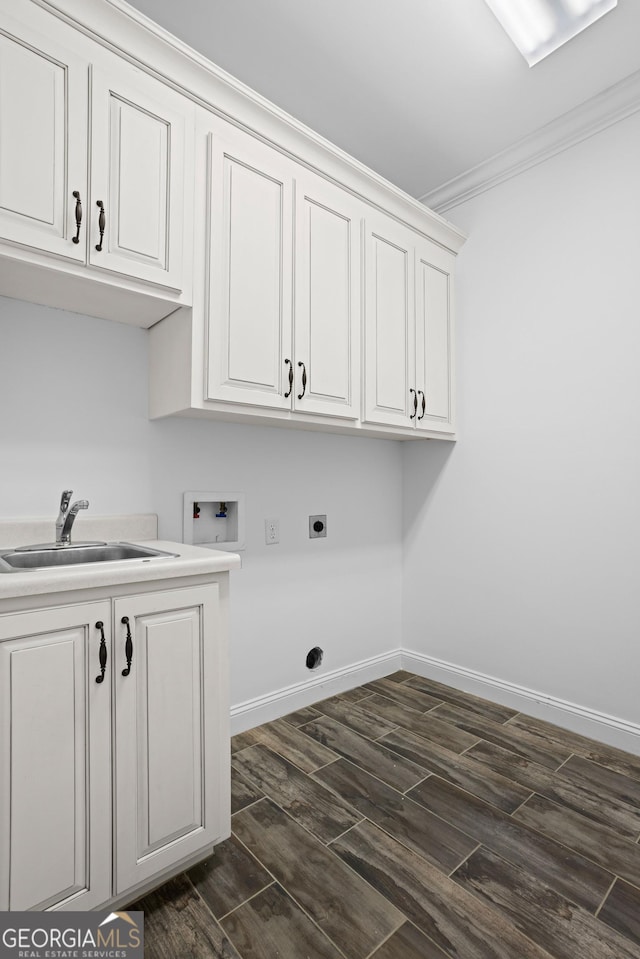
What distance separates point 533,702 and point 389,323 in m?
1.95

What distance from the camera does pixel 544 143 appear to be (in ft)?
7.77

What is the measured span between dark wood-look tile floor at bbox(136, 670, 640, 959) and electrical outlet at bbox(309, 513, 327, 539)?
0.89m

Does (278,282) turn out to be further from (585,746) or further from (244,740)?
(585,746)

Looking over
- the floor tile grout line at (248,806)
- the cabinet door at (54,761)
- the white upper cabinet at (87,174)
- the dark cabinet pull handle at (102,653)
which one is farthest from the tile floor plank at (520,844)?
the white upper cabinet at (87,174)

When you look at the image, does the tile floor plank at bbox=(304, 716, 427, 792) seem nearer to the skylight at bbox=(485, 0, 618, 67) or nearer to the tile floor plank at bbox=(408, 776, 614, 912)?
the tile floor plank at bbox=(408, 776, 614, 912)

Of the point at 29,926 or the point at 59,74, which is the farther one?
the point at 59,74

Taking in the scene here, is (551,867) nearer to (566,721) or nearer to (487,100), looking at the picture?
(566,721)

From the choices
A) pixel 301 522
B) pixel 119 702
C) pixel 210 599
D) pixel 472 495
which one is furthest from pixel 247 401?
pixel 472 495

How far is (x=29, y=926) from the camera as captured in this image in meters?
1.11

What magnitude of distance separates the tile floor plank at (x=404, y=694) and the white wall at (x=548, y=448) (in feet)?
0.87

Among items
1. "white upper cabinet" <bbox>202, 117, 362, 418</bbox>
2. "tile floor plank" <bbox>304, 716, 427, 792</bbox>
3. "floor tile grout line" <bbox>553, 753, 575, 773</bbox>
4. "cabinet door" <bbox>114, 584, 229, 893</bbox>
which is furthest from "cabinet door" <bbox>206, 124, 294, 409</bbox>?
"floor tile grout line" <bbox>553, 753, 575, 773</bbox>

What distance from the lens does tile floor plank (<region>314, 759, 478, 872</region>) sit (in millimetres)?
1524

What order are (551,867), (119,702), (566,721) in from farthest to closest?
1. (566,721)
2. (551,867)
3. (119,702)

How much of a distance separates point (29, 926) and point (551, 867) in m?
1.38
